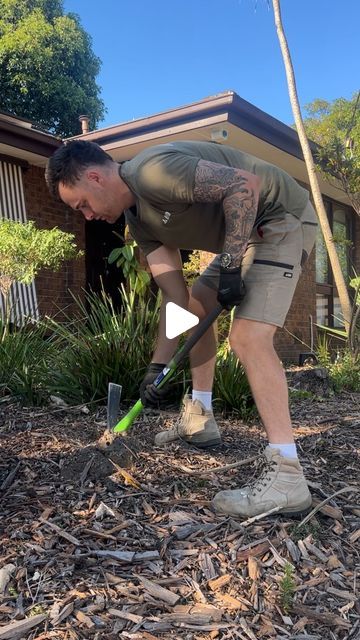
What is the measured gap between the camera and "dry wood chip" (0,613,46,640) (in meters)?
1.71

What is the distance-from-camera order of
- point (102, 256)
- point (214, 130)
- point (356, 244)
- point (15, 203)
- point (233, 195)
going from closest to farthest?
point (233, 195) < point (214, 130) < point (15, 203) < point (102, 256) < point (356, 244)

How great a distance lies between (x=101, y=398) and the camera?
4219 mm

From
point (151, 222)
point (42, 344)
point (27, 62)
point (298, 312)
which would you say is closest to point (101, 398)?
point (42, 344)

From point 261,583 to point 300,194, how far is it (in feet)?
5.52

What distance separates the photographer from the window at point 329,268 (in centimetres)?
1216

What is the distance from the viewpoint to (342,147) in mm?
8578

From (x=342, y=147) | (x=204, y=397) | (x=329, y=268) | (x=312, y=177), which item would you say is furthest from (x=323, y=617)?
(x=329, y=268)

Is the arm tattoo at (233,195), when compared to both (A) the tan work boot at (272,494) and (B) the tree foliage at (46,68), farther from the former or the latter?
(B) the tree foliage at (46,68)

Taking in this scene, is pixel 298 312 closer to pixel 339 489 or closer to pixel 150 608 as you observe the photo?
pixel 339 489

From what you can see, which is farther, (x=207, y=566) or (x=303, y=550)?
(x=303, y=550)

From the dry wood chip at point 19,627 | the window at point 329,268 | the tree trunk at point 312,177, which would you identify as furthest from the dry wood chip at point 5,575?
the window at point 329,268

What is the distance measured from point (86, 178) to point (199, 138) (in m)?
5.78

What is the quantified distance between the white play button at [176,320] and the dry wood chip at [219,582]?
1212mm

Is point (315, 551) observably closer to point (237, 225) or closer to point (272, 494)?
point (272, 494)
